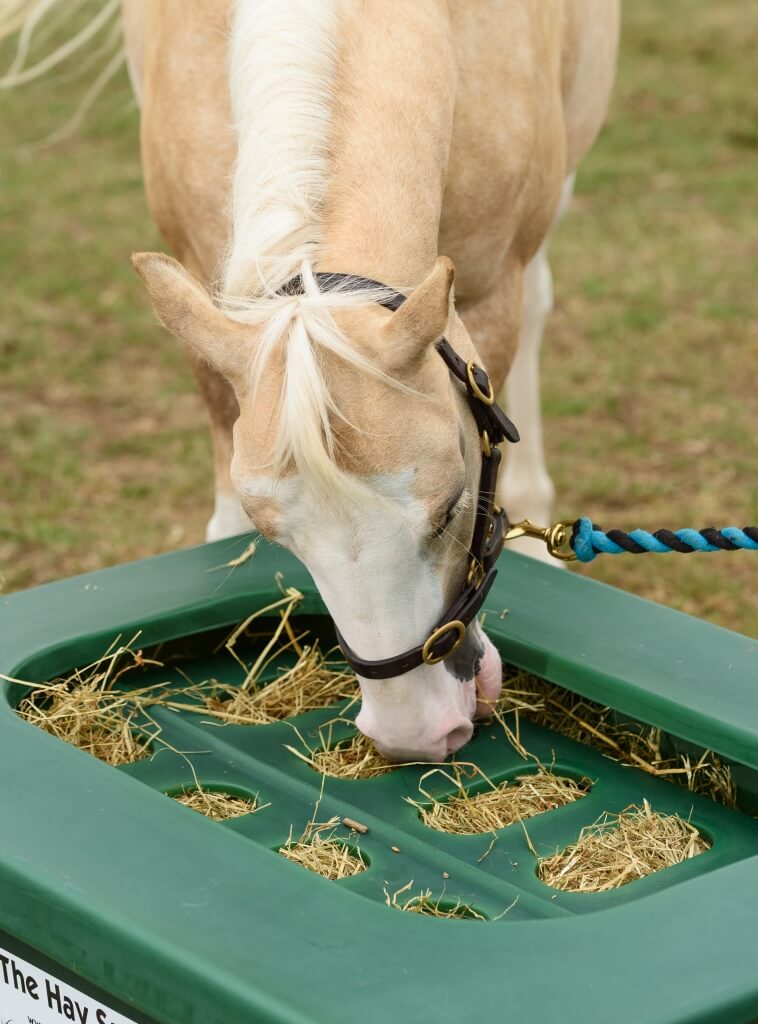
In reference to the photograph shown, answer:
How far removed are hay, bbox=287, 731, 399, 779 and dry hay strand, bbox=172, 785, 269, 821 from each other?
0.13 metres

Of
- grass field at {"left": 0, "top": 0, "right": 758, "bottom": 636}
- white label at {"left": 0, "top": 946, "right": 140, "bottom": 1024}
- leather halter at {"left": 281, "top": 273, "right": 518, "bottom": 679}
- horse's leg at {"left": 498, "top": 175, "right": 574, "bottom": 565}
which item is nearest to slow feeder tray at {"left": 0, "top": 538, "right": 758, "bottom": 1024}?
white label at {"left": 0, "top": 946, "right": 140, "bottom": 1024}

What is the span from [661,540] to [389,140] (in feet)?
2.42

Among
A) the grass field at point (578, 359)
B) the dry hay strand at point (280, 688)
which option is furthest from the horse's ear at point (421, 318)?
the grass field at point (578, 359)

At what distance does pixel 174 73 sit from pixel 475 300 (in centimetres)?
69

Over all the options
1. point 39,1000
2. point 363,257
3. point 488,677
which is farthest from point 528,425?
point 39,1000

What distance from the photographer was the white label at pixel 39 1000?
1.66 m

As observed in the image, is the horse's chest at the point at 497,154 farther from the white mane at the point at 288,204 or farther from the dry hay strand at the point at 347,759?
the dry hay strand at the point at 347,759

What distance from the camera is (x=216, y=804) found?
2.08 metres

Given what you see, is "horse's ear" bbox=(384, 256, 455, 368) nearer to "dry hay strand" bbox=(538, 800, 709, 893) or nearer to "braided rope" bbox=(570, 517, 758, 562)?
"braided rope" bbox=(570, 517, 758, 562)

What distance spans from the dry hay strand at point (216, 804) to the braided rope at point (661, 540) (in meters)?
0.67

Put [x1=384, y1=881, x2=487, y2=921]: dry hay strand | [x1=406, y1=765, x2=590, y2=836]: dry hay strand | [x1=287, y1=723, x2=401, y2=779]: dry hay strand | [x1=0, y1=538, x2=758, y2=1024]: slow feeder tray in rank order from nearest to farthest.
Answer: [x1=0, y1=538, x2=758, y2=1024]: slow feeder tray < [x1=384, y1=881, x2=487, y2=921]: dry hay strand < [x1=406, y1=765, x2=590, y2=836]: dry hay strand < [x1=287, y1=723, x2=401, y2=779]: dry hay strand

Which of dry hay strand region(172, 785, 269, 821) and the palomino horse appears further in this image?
dry hay strand region(172, 785, 269, 821)

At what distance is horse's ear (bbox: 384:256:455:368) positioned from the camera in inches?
66.1

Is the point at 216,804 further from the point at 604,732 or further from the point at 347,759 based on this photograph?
the point at 604,732
